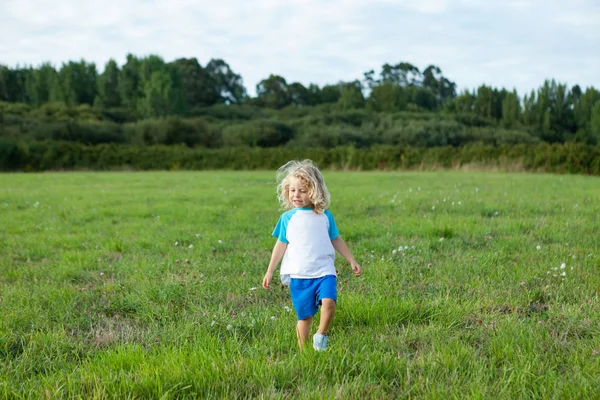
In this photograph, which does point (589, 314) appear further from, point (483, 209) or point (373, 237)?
point (483, 209)

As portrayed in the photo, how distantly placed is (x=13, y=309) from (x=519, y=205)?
410 inches

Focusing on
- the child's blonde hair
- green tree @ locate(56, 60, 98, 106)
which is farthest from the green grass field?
green tree @ locate(56, 60, 98, 106)

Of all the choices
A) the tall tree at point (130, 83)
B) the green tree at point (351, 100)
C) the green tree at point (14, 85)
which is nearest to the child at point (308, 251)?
the tall tree at point (130, 83)

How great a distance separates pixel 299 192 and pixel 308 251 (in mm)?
486

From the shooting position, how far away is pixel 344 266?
6027 millimetres

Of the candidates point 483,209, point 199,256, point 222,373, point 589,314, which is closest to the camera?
point 222,373

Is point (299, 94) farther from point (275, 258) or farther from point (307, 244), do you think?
point (307, 244)

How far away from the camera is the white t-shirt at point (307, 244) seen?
357 cm

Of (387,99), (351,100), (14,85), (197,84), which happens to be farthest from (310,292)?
(197,84)

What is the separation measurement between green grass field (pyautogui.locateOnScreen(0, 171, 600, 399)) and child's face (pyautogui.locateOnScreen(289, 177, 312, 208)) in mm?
1077

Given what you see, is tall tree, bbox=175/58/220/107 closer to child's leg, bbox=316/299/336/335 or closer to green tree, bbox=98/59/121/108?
green tree, bbox=98/59/121/108

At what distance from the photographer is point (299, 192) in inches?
146

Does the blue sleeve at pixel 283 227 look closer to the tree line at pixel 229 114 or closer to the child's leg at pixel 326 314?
the child's leg at pixel 326 314

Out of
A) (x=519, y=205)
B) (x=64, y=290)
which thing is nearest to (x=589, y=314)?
(x=64, y=290)
